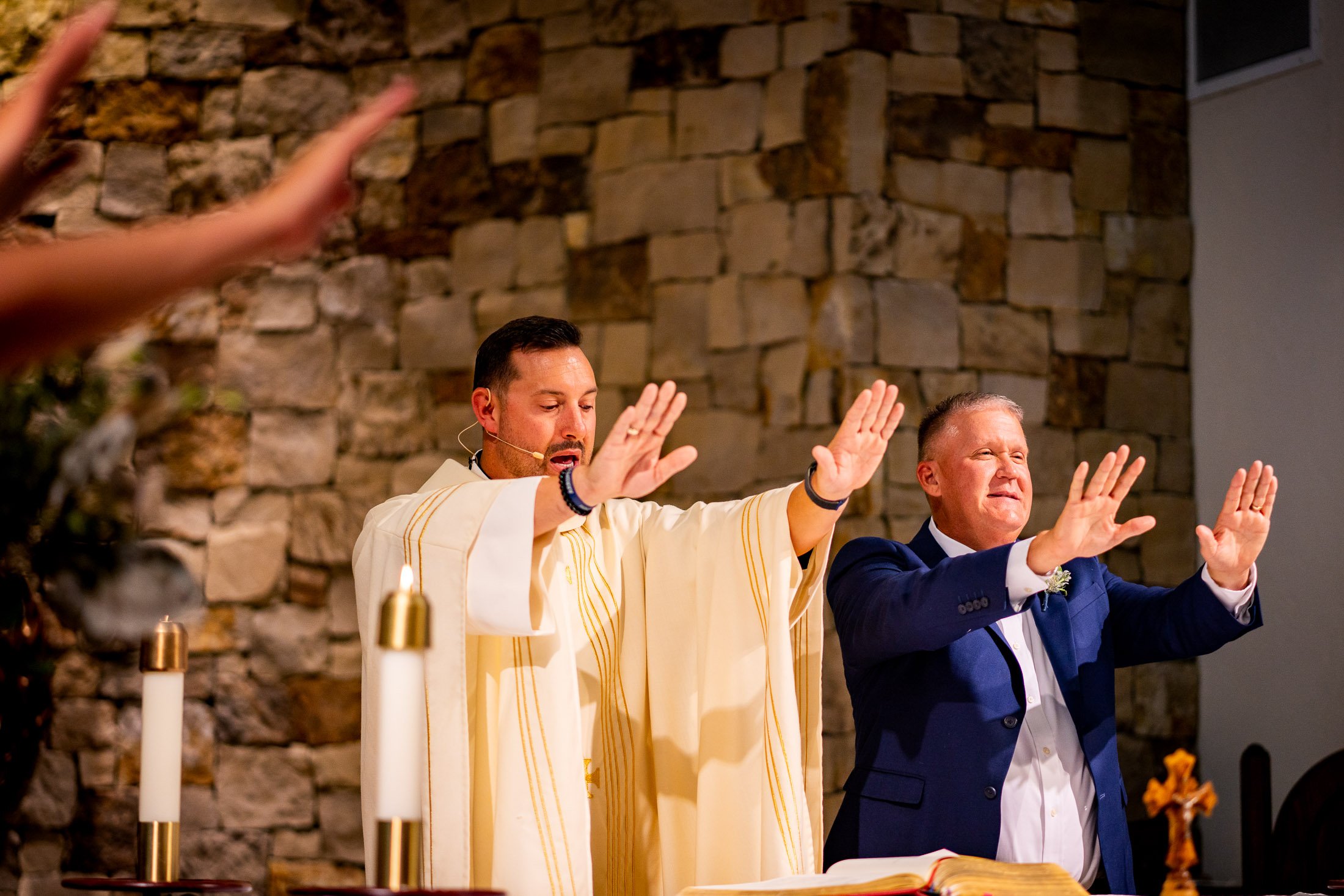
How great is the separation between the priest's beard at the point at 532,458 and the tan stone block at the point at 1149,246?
266cm

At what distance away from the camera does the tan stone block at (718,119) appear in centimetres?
481

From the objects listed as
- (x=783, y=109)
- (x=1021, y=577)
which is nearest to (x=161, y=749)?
(x=1021, y=577)

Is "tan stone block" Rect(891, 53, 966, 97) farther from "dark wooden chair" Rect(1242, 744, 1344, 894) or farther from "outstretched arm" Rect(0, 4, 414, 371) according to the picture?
"outstretched arm" Rect(0, 4, 414, 371)

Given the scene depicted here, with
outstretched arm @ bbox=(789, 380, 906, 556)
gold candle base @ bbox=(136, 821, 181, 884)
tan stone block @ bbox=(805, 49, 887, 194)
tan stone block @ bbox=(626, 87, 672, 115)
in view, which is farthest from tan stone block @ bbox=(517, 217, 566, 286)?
gold candle base @ bbox=(136, 821, 181, 884)

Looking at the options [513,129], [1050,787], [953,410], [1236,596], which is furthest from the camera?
[513,129]

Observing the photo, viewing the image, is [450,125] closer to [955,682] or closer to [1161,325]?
[1161,325]

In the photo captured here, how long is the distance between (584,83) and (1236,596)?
315 cm

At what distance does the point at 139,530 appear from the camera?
16.5ft

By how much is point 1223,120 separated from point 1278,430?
3.67ft

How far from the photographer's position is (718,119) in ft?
16.0

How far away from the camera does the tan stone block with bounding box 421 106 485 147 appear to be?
5.28m

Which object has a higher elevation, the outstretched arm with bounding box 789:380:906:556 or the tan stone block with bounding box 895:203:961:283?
the tan stone block with bounding box 895:203:961:283

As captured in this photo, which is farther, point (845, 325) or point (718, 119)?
point (718, 119)

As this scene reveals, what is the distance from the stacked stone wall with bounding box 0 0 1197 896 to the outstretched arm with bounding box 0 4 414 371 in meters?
3.54
